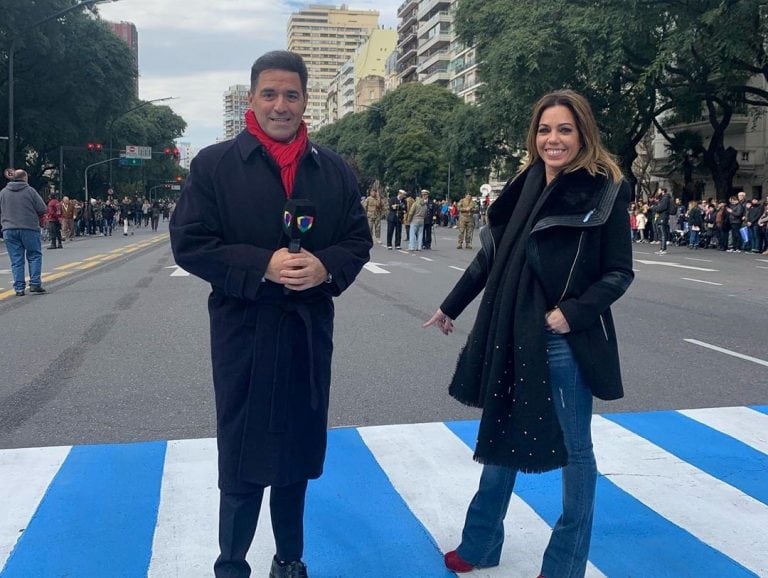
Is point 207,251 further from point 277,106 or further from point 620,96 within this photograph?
point 620,96

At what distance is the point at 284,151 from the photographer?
9.63 feet

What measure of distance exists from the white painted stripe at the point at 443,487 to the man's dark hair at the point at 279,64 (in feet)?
6.92

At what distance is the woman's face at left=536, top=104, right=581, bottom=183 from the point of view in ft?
10.1

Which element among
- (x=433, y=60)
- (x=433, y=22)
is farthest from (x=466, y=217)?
(x=433, y=22)

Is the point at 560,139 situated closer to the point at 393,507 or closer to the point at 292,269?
the point at 292,269

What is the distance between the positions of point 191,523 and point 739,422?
3.77 metres

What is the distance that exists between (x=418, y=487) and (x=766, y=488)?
72.9 inches

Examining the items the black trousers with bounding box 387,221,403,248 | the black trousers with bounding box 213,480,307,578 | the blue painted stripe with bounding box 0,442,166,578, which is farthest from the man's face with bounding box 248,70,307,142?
the black trousers with bounding box 387,221,403,248

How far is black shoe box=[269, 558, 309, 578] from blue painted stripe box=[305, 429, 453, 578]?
0.78 ft

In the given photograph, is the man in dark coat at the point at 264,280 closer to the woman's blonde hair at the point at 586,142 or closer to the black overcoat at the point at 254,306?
the black overcoat at the point at 254,306

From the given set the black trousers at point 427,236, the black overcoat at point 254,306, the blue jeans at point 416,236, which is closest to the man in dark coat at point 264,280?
the black overcoat at point 254,306

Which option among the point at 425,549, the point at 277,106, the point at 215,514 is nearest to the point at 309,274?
the point at 277,106

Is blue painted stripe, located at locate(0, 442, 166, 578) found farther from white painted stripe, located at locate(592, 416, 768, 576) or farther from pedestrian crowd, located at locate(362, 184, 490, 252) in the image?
pedestrian crowd, located at locate(362, 184, 490, 252)

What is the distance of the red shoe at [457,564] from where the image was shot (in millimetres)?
3434
